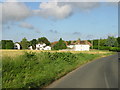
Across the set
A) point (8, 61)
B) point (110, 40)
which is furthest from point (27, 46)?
point (8, 61)

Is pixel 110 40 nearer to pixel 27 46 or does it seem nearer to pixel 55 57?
pixel 27 46

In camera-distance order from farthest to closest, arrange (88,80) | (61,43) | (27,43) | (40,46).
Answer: (40,46) → (27,43) → (61,43) → (88,80)

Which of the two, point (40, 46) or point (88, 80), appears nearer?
point (88, 80)

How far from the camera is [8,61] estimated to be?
12.5 m

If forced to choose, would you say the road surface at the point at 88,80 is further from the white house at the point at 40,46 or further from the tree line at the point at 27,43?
the white house at the point at 40,46

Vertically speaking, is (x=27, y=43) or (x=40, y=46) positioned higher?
(x=27, y=43)

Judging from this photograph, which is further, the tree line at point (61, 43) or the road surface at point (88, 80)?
the tree line at point (61, 43)

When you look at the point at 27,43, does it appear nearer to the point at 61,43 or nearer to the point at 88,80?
the point at 61,43

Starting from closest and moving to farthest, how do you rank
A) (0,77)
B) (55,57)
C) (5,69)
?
(0,77) < (5,69) < (55,57)

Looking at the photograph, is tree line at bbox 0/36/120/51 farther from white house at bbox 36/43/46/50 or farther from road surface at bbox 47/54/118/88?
road surface at bbox 47/54/118/88

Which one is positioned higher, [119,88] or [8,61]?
[8,61]

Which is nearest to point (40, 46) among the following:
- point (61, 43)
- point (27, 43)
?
point (27, 43)

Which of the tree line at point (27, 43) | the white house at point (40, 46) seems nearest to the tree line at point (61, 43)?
the tree line at point (27, 43)

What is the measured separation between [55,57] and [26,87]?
13288mm
